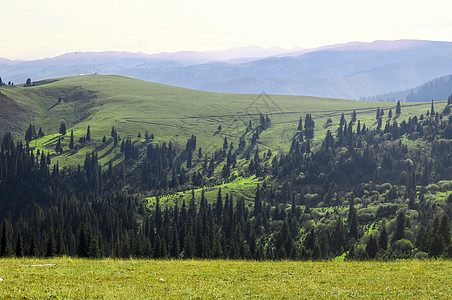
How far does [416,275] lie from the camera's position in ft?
116

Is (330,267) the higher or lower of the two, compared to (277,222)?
higher

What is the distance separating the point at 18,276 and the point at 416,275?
111ft

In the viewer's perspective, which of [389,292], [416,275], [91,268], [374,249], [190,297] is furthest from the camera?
[374,249]

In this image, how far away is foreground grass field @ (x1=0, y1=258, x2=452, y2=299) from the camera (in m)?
28.2

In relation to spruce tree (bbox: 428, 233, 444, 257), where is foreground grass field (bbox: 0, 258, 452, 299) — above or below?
above

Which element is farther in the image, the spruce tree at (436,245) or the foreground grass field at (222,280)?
the spruce tree at (436,245)

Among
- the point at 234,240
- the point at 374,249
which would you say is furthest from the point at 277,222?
the point at 374,249

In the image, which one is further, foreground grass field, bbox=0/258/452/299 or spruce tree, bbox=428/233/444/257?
spruce tree, bbox=428/233/444/257

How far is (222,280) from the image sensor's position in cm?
3369

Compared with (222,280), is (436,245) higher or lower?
lower

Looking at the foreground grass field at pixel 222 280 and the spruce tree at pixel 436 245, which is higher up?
the foreground grass field at pixel 222 280

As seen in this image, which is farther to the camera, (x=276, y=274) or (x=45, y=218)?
(x=45, y=218)

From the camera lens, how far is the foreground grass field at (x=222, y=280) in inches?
1111

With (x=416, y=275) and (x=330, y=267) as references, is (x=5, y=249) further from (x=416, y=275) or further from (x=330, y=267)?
(x=416, y=275)
